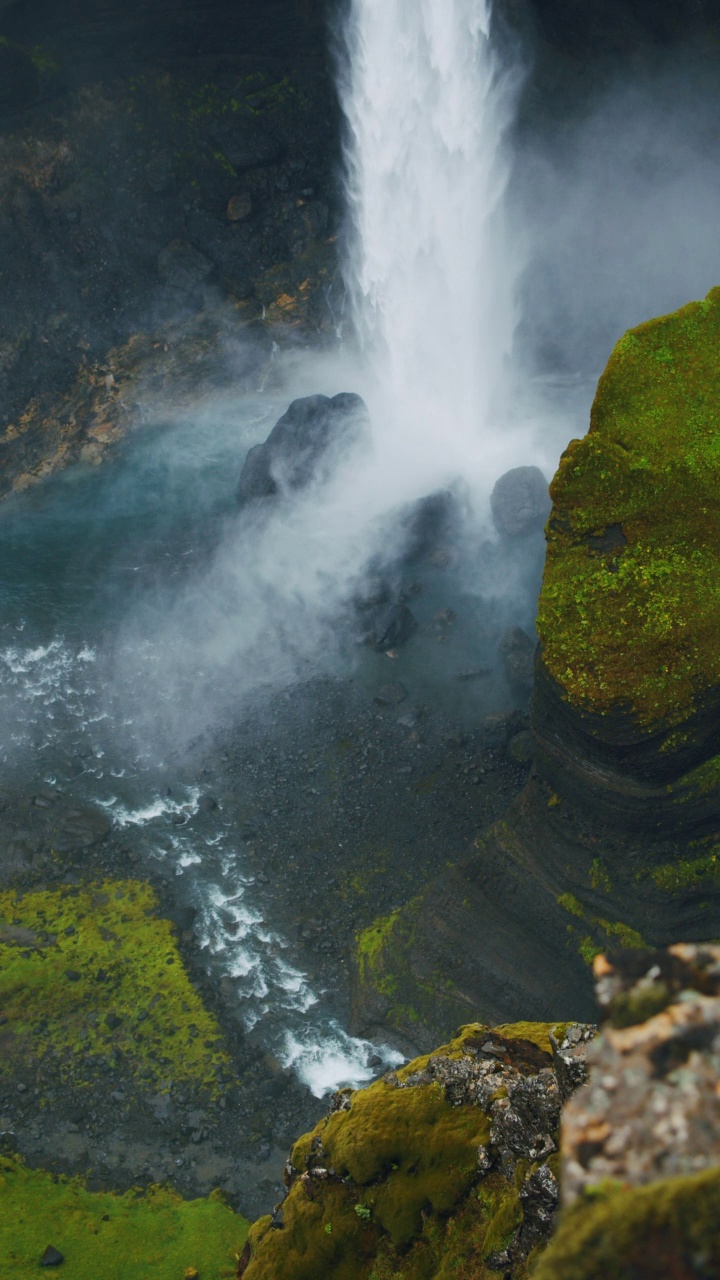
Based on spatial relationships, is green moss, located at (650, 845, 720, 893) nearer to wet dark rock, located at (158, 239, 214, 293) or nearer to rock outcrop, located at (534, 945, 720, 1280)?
rock outcrop, located at (534, 945, 720, 1280)

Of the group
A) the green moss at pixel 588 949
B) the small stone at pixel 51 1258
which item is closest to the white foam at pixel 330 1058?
the green moss at pixel 588 949

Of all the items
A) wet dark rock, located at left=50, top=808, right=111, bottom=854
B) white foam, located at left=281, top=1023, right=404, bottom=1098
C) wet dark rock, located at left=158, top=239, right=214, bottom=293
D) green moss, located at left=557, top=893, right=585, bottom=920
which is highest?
wet dark rock, located at left=158, top=239, right=214, bottom=293

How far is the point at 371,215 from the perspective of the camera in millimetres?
45469

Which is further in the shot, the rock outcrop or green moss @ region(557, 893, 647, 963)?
green moss @ region(557, 893, 647, 963)

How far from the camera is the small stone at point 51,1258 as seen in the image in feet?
65.3

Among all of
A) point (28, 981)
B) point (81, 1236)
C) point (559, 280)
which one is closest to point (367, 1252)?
point (81, 1236)

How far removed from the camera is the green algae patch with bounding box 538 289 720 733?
19.2 metres

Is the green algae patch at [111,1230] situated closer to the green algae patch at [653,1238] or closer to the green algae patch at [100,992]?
the green algae patch at [100,992]

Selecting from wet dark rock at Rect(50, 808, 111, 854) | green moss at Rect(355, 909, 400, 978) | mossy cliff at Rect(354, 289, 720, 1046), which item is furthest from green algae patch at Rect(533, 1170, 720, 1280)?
wet dark rock at Rect(50, 808, 111, 854)

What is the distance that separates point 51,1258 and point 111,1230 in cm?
158

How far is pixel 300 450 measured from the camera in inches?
1626

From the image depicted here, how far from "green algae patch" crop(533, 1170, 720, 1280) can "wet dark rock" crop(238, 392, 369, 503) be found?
37.4 meters

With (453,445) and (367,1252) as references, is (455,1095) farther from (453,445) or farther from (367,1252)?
(453,445)

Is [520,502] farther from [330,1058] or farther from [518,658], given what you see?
[330,1058]
